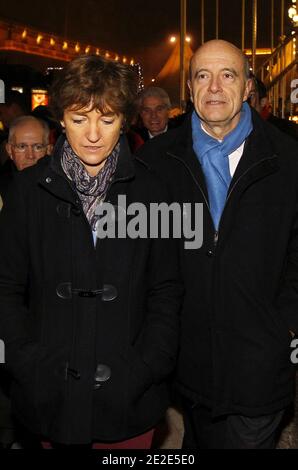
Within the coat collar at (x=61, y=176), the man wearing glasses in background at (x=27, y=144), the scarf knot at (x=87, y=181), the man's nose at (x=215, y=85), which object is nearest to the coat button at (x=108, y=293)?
the scarf knot at (x=87, y=181)

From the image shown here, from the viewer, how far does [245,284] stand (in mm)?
3018

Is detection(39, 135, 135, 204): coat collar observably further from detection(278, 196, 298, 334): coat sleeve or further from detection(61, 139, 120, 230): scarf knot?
detection(278, 196, 298, 334): coat sleeve

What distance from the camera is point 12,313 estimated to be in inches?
104

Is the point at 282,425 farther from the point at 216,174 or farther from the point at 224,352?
the point at 216,174

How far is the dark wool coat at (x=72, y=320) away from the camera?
2.59 meters

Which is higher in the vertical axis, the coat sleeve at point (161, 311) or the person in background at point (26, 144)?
the person in background at point (26, 144)

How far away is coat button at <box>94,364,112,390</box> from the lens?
2.60 m

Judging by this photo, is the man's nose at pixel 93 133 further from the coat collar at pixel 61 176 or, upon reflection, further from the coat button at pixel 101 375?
the coat button at pixel 101 375

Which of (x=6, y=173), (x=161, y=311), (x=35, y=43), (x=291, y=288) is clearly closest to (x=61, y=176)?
(x=161, y=311)

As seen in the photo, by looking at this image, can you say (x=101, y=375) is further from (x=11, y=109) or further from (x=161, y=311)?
(x=11, y=109)

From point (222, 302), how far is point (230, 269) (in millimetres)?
149

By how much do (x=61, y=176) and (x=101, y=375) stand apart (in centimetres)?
74

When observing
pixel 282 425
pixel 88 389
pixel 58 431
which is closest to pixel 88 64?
pixel 88 389

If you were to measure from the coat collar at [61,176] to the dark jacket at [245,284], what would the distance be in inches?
16.9
